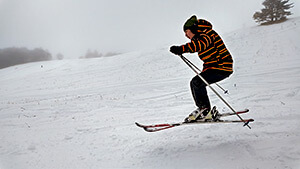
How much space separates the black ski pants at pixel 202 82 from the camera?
3.82 metres

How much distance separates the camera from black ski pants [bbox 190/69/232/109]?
3.82m

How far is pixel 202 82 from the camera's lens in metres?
3.96

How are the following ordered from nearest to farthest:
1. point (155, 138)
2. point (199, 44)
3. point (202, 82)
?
point (199, 44), point (202, 82), point (155, 138)

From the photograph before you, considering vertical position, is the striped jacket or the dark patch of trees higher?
the dark patch of trees

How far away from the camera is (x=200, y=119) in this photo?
161 inches

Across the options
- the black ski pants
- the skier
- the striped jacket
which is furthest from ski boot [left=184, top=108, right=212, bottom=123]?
the striped jacket

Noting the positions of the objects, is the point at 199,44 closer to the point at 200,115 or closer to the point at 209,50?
the point at 209,50

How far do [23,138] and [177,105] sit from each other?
5.29m

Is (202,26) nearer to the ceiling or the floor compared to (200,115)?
nearer to the ceiling

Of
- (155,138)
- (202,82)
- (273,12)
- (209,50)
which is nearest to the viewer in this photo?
(209,50)

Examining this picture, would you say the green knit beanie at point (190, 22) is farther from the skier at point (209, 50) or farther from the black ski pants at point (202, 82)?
the black ski pants at point (202, 82)

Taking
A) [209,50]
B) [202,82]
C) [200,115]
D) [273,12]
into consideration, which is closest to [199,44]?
[209,50]

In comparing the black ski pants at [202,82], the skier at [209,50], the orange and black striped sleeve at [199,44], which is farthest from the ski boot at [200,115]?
the orange and black striped sleeve at [199,44]

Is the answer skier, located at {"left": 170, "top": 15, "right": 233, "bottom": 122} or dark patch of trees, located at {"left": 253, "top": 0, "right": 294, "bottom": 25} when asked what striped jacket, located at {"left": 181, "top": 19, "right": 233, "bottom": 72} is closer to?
skier, located at {"left": 170, "top": 15, "right": 233, "bottom": 122}
